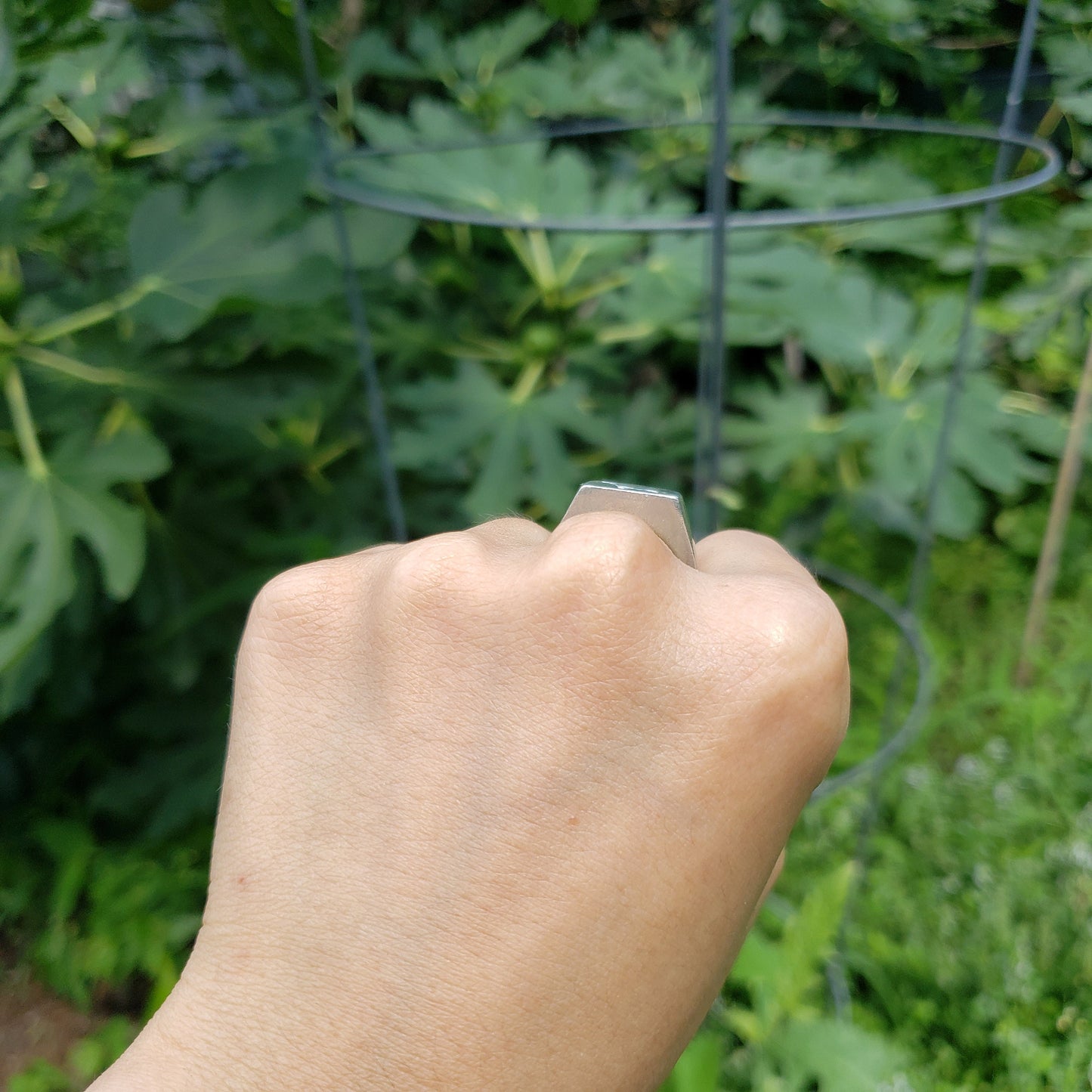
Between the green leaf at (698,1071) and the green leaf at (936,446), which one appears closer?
the green leaf at (698,1071)

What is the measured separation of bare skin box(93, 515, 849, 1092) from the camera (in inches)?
11.3

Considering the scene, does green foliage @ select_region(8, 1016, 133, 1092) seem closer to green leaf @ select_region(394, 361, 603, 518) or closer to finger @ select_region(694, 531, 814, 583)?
green leaf @ select_region(394, 361, 603, 518)

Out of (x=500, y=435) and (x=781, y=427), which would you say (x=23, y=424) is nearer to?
(x=500, y=435)

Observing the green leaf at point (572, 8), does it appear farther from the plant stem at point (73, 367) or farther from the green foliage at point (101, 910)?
the green foliage at point (101, 910)

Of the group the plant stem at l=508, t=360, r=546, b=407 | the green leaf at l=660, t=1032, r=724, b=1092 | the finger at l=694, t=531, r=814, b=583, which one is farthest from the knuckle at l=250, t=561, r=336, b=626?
the plant stem at l=508, t=360, r=546, b=407

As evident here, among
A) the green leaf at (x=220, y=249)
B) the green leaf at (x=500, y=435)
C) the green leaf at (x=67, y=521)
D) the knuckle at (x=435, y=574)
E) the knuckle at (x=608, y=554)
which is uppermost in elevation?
the knuckle at (x=608, y=554)

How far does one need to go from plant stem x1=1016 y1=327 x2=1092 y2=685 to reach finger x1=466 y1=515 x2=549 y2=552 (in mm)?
1362

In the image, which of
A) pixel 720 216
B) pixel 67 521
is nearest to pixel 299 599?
pixel 720 216

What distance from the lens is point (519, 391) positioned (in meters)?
1.23

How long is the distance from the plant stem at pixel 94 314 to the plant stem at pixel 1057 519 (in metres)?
1.36

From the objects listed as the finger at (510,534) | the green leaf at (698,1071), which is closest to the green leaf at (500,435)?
the green leaf at (698,1071)

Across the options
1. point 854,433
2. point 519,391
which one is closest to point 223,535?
point 519,391

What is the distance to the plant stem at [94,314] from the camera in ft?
2.74

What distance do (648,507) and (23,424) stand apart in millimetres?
744
